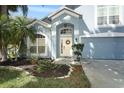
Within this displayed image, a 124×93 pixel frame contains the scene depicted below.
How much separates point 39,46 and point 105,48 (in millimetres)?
5490

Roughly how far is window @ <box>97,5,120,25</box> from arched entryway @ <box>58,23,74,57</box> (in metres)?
2.44

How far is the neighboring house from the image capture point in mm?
22938

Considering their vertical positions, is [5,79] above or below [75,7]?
below

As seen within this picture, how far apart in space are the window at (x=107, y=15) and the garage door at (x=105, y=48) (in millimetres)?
1384

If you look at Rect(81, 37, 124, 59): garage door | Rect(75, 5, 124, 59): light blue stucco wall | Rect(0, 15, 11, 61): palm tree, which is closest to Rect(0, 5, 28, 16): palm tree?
Rect(0, 15, 11, 61): palm tree

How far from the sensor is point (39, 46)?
2378 centimetres

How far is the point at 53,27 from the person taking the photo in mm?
23562

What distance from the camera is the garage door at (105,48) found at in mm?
23094

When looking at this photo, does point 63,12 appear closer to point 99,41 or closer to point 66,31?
point 66,31

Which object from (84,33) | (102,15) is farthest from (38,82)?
(102,15)

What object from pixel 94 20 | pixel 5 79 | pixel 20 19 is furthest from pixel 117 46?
pixel 5 79
